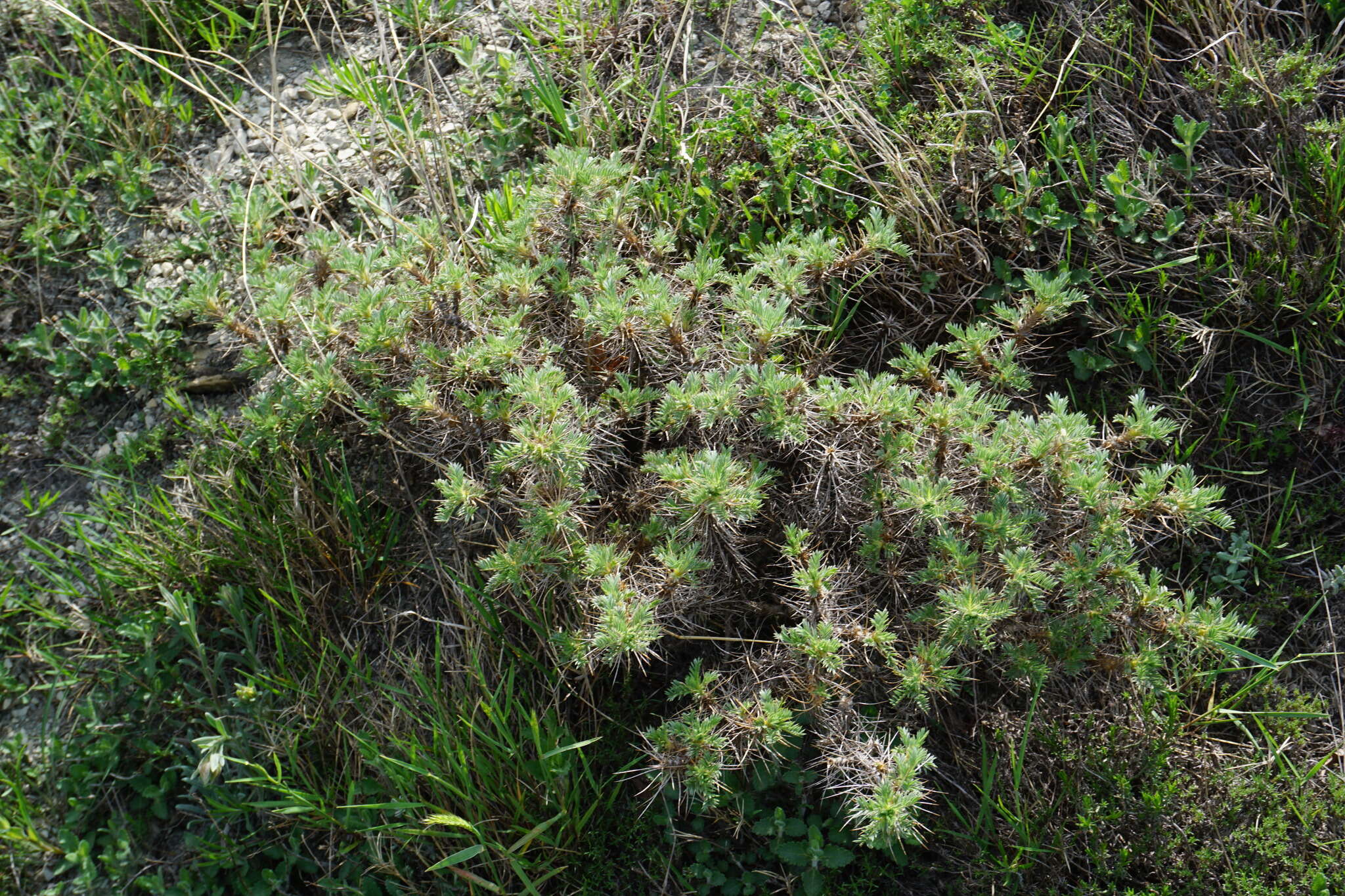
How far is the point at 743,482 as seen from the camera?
2406 mm

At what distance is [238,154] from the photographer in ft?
11.7

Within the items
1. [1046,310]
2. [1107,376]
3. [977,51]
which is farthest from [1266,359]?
[977,51]

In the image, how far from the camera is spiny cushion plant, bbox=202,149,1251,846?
2.31m

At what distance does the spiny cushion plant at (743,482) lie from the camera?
7.57 ft

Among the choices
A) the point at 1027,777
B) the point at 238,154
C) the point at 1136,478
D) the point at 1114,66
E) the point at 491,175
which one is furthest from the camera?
the point at 238,154

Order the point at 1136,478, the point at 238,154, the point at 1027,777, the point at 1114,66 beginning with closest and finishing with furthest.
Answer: the point at 1027,777 < the point at 1136,478 < the point at 1114,66 < the point at 238,154

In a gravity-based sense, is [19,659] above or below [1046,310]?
below

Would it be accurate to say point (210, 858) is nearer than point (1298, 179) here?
Yes

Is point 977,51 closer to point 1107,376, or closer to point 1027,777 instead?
point 1107,376

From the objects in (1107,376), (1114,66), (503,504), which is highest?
(1114,66)

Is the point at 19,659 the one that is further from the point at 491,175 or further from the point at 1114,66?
the point at 1114,66

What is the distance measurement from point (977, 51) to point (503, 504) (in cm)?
212

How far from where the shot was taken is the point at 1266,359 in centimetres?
292

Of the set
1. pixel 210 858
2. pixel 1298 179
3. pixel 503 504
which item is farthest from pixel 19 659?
pixel 1298 179
